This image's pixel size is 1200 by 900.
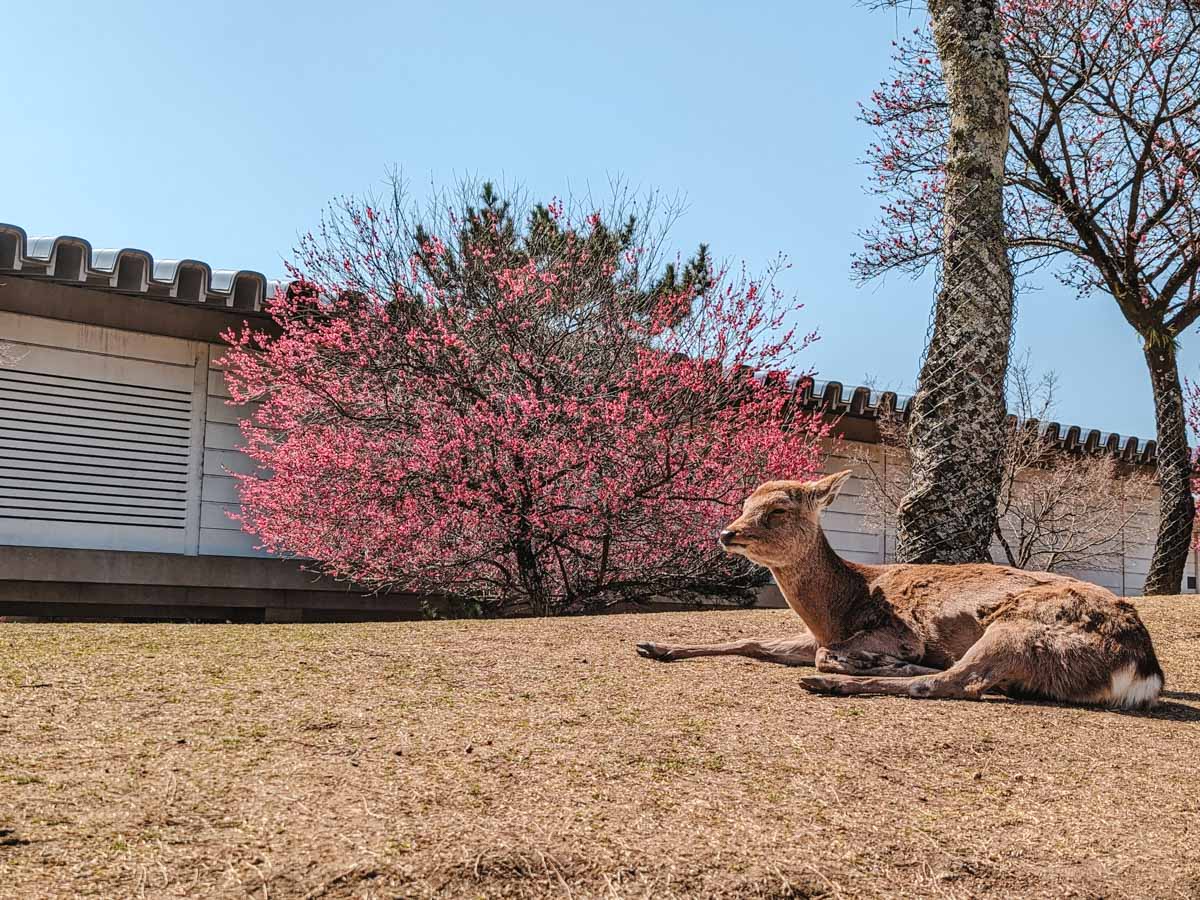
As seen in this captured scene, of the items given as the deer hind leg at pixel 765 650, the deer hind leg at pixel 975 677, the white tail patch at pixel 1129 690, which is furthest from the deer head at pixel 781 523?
the white tail patch at pixel 1129 690

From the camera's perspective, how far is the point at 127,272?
539 inches

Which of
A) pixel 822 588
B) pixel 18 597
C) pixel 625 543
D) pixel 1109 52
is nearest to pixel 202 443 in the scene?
pixel 18 597

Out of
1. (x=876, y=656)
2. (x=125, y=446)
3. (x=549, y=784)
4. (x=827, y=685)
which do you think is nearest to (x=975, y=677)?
(x=876, y=656)

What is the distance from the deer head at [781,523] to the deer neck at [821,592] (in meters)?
0.07

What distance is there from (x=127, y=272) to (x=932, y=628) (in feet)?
37.4

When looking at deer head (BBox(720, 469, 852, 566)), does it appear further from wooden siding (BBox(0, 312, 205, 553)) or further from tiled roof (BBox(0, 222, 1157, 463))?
wooden siding (BBox(0, 312, 205, 553))

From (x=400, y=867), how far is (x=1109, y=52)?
15808 mm

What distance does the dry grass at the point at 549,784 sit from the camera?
9.87 ft

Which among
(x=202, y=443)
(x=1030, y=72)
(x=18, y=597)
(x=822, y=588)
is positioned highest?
(x=1030, y=72)

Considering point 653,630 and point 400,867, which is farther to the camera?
point 653,630

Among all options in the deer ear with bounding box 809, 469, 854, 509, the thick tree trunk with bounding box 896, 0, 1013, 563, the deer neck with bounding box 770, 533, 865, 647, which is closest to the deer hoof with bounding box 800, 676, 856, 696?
the deer neck with bounding box 770, 533, 865, 647

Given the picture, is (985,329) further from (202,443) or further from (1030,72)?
(202,443)

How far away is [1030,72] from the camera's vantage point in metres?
15.8

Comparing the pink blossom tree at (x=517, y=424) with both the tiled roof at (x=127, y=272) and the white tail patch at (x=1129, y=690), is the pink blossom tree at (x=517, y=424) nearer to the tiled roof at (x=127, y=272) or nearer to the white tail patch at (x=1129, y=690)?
the tiled roof at (x=127, y=272)
